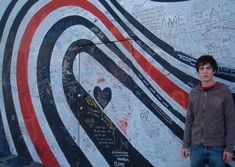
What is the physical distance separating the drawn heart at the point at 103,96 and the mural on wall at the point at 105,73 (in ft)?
0.05

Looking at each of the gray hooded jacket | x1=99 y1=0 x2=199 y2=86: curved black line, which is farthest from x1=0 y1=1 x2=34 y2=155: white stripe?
the gray hooded jacket

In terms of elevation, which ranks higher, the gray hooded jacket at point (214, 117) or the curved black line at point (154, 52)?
the curved black line at point (154, 52)

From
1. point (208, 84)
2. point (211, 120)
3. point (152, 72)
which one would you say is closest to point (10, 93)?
point (152, 72)

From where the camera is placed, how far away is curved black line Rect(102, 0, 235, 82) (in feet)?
16.4

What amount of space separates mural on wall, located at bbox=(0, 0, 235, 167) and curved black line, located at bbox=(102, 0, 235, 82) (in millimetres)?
13

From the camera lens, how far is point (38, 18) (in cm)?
774

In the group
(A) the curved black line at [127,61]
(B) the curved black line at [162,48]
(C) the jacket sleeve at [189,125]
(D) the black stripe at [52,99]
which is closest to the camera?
(C) the jacket sleeve at [189,125]

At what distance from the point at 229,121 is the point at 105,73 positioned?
8.11 feet

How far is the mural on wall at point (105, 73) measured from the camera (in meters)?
5.38

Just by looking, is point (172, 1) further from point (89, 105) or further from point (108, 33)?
point (89, 105)

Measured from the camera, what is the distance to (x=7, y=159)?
26.3 ft

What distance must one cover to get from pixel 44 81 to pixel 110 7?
205 centimetres

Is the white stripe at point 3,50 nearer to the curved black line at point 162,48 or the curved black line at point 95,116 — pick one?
the curved black line at point 95,116

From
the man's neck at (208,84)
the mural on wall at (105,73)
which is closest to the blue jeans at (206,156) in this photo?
the mural on wall at (105,73)
